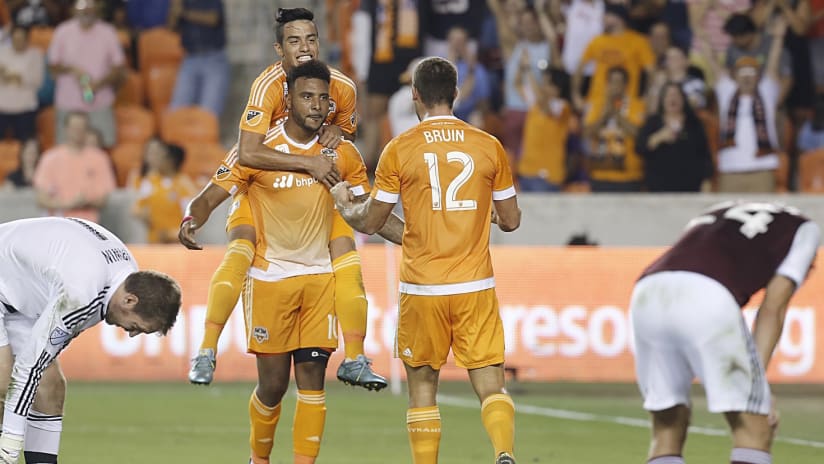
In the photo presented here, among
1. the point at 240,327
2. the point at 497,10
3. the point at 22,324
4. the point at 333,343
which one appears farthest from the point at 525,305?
the point at 22,324

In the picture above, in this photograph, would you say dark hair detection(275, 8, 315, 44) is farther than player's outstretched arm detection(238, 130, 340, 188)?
Yes

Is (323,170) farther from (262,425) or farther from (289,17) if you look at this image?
(262,425)

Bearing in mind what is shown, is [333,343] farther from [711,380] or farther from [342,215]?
[711,380]

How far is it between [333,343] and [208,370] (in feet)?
3.08

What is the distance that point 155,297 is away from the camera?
24.9 feet

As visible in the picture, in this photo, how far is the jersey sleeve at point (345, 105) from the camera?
949cm

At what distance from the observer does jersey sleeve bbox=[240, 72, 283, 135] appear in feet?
30.0

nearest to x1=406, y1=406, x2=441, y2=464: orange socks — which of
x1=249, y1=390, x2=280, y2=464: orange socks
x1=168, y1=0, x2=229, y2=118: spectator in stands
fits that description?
x1=249, y1=390, x2=280, y2=464: orange socks

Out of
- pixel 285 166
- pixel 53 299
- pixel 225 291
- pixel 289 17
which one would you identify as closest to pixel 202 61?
pixel 289 17

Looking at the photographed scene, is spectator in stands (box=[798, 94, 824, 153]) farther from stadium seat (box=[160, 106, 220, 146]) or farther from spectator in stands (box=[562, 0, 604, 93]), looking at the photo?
stadium seat (box=[160, 106, 220, 146])

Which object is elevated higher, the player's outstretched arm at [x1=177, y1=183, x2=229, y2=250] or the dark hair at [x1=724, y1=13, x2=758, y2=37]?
the dark hair at [x1=724, y1=13, x2=758, y2=37]

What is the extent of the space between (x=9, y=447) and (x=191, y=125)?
12.0m

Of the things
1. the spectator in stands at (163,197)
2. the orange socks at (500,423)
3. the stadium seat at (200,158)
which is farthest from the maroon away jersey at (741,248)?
the stadium seat at (200,158)

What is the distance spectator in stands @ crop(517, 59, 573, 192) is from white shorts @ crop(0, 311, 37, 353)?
404 inches
